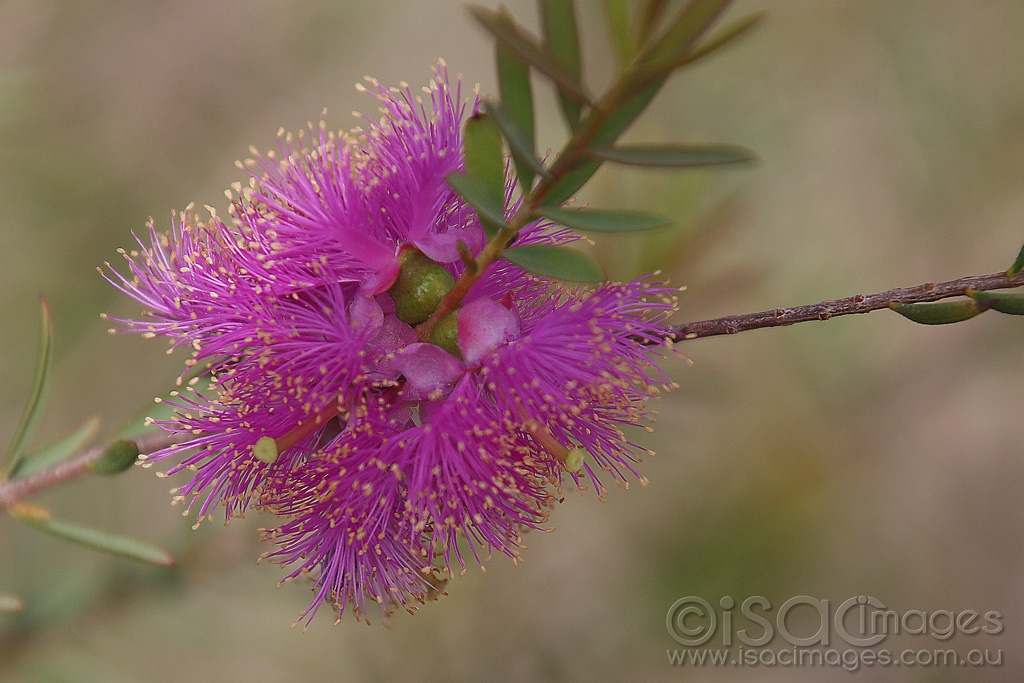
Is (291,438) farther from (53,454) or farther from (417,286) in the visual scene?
(53,454)

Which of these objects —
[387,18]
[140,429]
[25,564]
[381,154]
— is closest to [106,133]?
[387,18]

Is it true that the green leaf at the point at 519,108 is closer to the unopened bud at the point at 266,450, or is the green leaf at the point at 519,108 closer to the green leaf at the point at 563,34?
the green leaf at the point at 563,34

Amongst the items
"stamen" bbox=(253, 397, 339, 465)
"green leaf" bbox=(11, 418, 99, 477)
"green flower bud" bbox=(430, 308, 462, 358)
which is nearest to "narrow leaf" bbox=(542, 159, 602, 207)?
"green flower bud" bbox=(430, 308, 462, 358)

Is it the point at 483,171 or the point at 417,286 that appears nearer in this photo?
the point at 483,171

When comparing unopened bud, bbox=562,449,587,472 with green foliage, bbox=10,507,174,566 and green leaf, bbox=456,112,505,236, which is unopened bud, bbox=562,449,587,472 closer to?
green leaf, bbox=456,112,505,236

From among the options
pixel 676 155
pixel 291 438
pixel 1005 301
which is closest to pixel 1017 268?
pixel 1005 301

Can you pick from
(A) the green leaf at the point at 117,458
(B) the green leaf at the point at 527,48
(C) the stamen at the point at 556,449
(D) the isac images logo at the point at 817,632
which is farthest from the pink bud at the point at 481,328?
(D) the isac images logo at the point at 817,632
